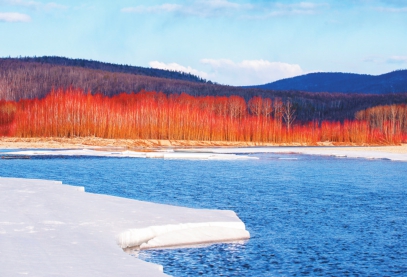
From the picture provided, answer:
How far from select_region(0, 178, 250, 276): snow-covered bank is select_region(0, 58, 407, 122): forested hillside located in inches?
5760

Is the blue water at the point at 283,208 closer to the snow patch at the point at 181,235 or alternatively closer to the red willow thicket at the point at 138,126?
the snow patch at the point at 181,235

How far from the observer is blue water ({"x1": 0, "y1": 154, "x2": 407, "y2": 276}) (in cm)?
1302

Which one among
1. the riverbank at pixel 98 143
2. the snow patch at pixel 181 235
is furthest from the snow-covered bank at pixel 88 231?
the riverbank at pixel 98 143

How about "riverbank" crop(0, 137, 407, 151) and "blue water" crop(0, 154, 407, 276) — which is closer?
"blue water" crop(0, 154, 407, 276)

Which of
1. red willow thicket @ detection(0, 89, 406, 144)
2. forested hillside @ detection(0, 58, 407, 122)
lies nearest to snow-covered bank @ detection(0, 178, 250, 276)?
red willow thicket @ detection(0, 89, 406, 144)

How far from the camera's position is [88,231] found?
13.7 meters

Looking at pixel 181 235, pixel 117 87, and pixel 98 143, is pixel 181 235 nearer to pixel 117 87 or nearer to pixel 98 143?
pixel 98 143

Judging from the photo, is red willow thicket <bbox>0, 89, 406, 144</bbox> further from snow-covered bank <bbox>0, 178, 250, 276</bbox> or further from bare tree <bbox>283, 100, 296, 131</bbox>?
snow-covered bank <bbox>0, 178, 250, 276</bbox>

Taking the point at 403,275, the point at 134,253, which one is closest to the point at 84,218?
the point at 134,253

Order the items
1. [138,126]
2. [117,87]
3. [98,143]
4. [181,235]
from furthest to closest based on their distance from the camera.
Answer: [117,87] → [138,126] → [98,143] → [181,235]

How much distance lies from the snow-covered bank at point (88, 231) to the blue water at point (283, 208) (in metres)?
0.78

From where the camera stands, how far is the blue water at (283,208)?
13023mm

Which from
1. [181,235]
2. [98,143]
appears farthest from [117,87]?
[181,235]

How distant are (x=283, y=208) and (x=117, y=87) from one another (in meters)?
156
